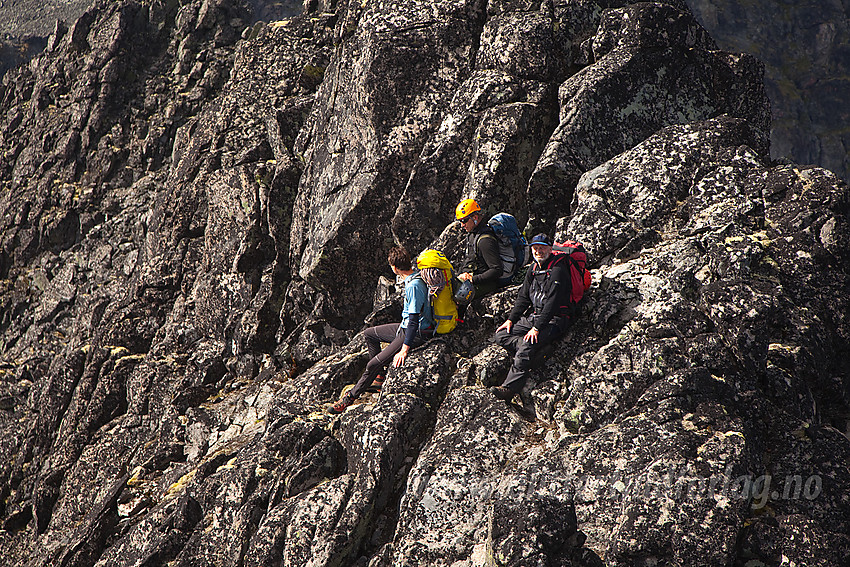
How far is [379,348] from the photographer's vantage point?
19094mm

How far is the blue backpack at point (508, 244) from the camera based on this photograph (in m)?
18.2

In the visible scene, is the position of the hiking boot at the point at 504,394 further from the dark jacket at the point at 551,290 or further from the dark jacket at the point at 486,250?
the dark jacket at the point at 486,250

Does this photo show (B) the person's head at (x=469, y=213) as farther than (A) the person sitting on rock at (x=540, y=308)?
Yes

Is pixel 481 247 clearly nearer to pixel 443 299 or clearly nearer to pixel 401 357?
pixel 443 299

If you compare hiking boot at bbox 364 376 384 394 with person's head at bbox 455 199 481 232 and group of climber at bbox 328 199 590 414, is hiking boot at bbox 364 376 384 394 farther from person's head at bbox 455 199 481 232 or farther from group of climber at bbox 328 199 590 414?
person's head at bbox 455 199 481 232

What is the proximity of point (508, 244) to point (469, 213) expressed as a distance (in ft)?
5.38

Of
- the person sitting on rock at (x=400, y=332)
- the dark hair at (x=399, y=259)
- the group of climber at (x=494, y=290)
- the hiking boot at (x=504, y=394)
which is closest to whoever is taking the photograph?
the group of climber at (x=494, y=290)

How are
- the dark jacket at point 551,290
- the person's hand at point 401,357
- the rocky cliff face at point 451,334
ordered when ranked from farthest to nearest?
the person's hand at point 401,357, the dark jacket at point 551,290, the rocky cliff face at point 451,334

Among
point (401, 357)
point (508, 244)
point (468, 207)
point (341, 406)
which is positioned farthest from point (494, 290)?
point (341, 406)

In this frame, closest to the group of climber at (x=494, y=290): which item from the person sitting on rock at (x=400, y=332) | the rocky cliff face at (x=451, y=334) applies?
the person sitting on rock at (x=400, y=332)

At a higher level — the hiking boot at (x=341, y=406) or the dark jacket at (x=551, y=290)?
the dark jacket at (x=551, y=290)

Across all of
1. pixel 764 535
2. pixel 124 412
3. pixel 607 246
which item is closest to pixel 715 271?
pixel 607 246

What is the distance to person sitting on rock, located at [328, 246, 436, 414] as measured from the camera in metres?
17.0

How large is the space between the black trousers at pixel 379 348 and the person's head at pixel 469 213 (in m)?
3.53
